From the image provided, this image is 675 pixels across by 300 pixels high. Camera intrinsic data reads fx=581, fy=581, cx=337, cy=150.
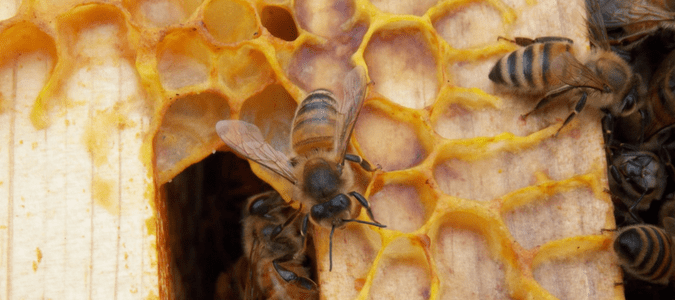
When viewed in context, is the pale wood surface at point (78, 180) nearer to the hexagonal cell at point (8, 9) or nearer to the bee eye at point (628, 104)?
the hexagonal cell at point (8, 9)

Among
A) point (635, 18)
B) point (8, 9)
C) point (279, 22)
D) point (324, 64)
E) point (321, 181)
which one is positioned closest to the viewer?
point (321, 181)

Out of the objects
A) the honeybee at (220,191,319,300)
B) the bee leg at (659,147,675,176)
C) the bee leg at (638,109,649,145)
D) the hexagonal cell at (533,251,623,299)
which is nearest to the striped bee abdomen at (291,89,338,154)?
the honeybee at (220,191,319,300)

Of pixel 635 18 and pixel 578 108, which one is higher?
pixel 635 18

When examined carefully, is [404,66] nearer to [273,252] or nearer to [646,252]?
[273,252]

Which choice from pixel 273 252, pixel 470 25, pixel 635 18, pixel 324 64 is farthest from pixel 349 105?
pixel 635 18

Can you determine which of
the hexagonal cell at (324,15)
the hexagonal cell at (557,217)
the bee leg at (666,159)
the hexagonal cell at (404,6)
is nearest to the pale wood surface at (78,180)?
the hexagonal cell at (324,15)

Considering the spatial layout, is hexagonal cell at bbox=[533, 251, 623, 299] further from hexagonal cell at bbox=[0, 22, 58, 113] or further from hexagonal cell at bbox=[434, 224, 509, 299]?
hexagonal cell at bbox=[0, 22, 58, 113]
